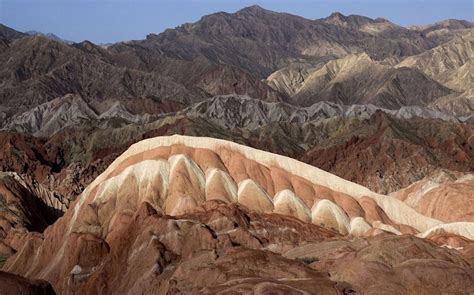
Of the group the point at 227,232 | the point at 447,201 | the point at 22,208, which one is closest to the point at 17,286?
the point at 227,232

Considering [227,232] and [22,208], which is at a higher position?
[227,232]

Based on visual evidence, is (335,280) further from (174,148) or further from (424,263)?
(174,148)

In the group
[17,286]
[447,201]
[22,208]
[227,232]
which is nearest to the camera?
[17,286]

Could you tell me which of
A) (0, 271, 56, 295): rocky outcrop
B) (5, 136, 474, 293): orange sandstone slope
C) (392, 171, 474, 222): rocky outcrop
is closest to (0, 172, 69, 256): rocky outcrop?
(5, 136, 474, 293): orange sandstone slope

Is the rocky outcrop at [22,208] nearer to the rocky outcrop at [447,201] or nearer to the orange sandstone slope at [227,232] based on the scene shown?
the orange sandstone slope at [227,232]

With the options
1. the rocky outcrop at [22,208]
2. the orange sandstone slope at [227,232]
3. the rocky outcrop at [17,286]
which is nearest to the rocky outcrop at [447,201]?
the orange sandstone slope at [227,232]

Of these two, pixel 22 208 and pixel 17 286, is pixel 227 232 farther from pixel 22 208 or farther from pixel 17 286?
pixel 22 208

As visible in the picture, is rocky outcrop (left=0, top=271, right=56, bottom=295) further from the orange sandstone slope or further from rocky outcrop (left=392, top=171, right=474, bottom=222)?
rocky outcrop (left=392, top=171, right=474, bottom=222)

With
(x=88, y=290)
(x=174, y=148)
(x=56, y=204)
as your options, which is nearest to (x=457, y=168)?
(x=56, y=204)
